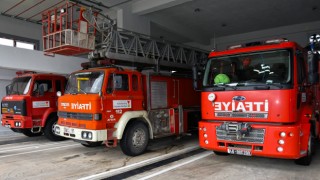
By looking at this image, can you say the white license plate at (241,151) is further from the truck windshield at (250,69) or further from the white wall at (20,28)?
the white wall at (20,28)

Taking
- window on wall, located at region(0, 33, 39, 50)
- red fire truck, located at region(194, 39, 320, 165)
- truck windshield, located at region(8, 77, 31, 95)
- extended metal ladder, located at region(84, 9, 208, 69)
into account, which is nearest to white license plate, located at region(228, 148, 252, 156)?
red fire truck, located at region(194, 39, 320, 165)

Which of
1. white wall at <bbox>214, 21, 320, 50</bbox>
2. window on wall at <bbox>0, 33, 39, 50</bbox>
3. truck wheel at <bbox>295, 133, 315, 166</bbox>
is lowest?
truck wheel at <bbox>295, 133, 315, 166</bbox>

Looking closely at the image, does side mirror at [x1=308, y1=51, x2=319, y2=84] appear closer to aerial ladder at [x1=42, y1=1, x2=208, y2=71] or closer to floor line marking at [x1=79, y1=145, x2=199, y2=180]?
aerial ladder at [x1=42, y1=1, x2=208, y2=71]

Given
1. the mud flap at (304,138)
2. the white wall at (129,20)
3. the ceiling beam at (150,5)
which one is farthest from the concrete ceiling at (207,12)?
the mud flap at (304,138)

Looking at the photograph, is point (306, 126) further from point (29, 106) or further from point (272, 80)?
point (29, 106)

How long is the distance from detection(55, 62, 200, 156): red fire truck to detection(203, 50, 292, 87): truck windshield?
1.81 meters

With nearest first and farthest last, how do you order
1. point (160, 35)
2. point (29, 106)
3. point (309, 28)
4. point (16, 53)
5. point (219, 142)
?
point (219, 142)
point (29, 106)
point (16, 53)
point (309, 28)
point (160, 35)

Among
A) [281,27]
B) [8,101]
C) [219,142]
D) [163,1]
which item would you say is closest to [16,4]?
[8,101]

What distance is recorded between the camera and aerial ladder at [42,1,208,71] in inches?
289

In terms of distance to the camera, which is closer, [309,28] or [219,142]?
[219,142]

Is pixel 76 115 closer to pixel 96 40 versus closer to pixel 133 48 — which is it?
pixel 96 40

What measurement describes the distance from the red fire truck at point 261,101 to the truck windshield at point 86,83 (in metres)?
2.33

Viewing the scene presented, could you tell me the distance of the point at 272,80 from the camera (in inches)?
195

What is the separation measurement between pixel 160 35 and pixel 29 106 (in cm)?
1034
